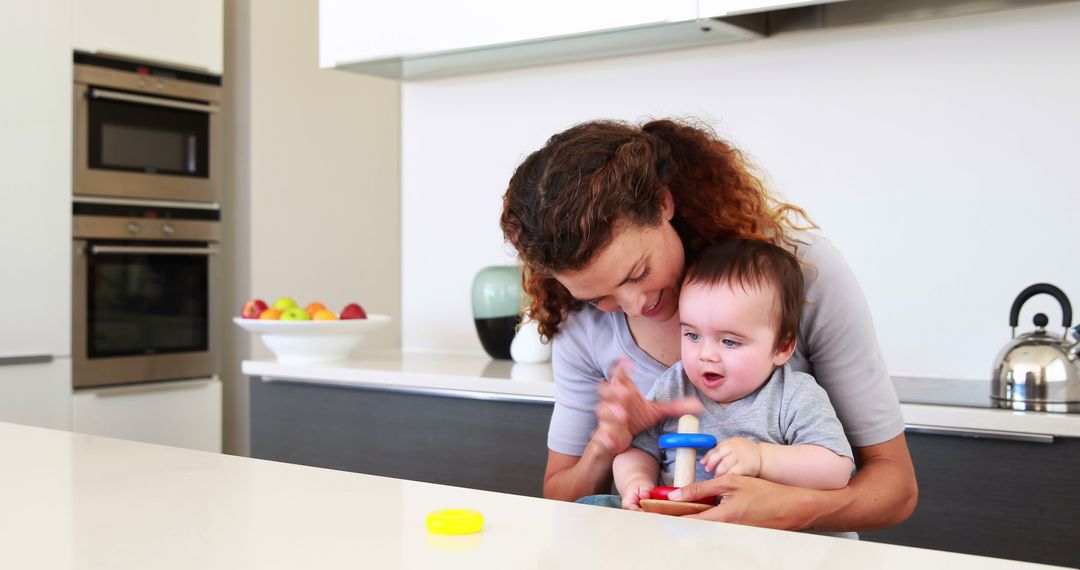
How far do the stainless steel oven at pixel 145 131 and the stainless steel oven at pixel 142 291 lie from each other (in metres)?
0.07

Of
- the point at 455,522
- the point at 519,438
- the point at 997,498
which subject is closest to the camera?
the point at 455,522

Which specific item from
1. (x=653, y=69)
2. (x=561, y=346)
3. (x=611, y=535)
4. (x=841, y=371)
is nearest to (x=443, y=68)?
(x=653, y=69)

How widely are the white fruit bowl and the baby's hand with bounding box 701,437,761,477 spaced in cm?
158

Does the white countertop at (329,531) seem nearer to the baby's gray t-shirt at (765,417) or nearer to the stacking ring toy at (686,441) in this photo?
the stacking ring toy at (686,441)

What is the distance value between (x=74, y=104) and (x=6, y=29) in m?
0.31

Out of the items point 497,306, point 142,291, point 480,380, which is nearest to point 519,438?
point 480,380

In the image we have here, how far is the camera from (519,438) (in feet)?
7.82

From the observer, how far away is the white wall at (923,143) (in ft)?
7.63

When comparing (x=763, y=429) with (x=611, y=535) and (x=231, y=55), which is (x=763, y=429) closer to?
(x=611, y=535)

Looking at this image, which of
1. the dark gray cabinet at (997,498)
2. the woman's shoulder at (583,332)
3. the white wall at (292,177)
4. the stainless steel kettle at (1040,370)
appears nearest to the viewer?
the woman's shoulder at (583,332)

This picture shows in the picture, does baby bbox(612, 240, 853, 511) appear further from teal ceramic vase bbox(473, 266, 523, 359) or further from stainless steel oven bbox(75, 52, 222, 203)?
stainless steel oven bbox(75, 52, 222, 203)

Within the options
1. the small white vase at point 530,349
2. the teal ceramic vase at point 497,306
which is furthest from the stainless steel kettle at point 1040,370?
the teal ceramic vase at point 497,306

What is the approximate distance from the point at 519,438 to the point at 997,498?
99 cm

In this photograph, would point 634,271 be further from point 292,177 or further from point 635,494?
point 292,177
